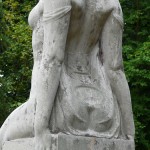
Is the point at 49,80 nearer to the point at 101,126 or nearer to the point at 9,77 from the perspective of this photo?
the point at 101,126

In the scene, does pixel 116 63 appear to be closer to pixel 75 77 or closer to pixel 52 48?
pixel 75 77

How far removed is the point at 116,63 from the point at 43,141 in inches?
49.8

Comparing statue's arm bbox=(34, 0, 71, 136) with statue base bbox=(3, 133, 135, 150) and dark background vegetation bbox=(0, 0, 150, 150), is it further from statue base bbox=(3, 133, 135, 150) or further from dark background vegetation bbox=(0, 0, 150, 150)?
dark background vegetation bbox=(0, 0, 150, 150)

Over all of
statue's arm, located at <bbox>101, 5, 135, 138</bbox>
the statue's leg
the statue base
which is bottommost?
the statue base

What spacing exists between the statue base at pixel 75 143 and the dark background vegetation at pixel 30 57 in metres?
10.3

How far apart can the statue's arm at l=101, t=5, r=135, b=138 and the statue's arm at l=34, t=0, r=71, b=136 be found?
581 mm

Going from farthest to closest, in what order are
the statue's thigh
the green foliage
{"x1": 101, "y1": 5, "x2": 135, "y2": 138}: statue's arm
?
the green foliage
{"x1": 101, "y1": 5, "x2": 135, "y2": 138}: statue's arm
the statue's thigh

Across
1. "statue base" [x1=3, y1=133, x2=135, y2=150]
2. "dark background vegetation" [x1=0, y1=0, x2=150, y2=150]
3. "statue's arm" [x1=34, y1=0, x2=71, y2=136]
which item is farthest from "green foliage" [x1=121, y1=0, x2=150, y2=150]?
"statue's arm" [x1=34, y1=0, x2=71, y2=136]

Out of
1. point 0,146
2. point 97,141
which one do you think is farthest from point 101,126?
point 0,146

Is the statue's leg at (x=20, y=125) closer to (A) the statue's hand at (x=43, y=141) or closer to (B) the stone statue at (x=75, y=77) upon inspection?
(B) the stone statue at (x=75, y=77)

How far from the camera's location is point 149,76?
1792 cm

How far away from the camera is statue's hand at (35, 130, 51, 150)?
20.5 feet

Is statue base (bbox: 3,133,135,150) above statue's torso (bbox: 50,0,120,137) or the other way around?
the other way around

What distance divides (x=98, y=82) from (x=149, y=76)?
445 inches
